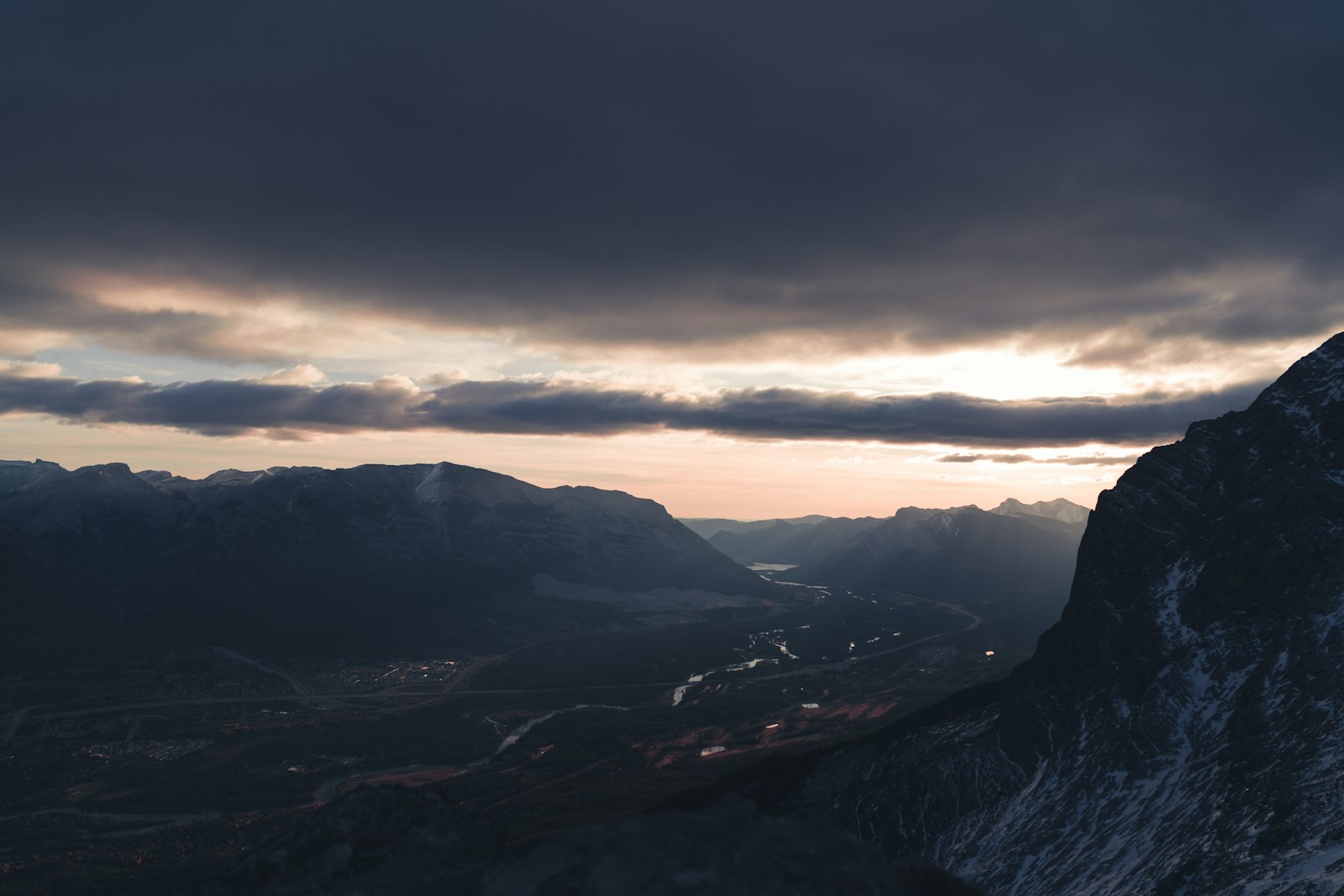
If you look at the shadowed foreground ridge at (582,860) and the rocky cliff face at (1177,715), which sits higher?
the shadowed foreground ridge at (582,860)

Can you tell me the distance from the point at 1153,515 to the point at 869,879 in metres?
175

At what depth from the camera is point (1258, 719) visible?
11838cm

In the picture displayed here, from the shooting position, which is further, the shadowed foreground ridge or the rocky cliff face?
the rocky cliff face

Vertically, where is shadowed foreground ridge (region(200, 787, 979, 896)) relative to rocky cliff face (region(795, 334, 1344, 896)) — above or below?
above

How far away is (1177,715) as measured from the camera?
442 ft

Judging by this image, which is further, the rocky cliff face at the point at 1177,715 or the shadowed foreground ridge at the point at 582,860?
the rocky cliff face at the point at 1177,715

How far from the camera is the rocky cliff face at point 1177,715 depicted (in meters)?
101

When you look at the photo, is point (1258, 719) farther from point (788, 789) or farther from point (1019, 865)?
point (788, 789)

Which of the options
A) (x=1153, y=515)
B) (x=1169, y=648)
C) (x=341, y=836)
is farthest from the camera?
(x=1153, y=515)

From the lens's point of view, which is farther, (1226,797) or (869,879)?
(1226,797)

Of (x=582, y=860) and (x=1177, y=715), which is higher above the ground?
(x=582, y=860)

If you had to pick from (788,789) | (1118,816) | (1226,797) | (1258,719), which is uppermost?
(1258,719)

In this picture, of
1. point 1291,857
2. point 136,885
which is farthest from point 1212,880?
point 136,885

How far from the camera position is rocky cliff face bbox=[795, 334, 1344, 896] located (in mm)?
101250
